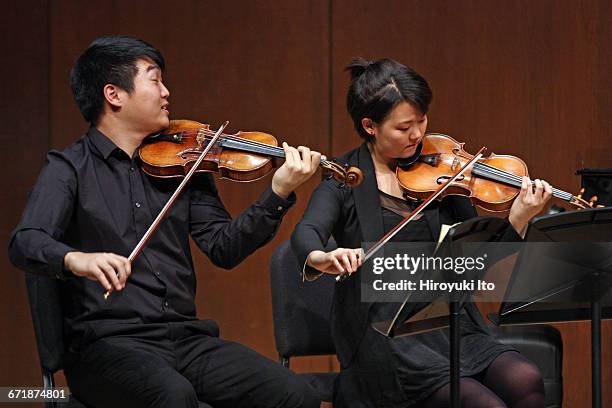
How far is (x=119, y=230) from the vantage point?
228 centimetres

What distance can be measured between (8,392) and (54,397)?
10.3 inches

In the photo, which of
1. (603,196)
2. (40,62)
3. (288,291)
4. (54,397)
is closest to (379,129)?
(288,291)

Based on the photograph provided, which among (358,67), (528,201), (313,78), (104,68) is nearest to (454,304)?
(528,201)

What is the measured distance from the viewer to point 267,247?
3.59 meters

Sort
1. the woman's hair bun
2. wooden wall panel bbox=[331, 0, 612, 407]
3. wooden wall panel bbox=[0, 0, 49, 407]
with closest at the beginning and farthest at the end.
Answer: the woman's hair bun
wooden wall panel bbox=[0, 0, 49, 407]
wooden wall panel bbox=[331, 0, 612, 407]

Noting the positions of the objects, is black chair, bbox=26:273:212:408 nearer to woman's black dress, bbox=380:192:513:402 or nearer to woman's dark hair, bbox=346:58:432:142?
woman's black dress, bbox=380:192:513:402

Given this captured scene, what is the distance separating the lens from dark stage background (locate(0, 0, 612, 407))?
3420 mm

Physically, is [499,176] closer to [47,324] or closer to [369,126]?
[369,126]

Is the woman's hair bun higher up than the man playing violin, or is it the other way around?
the woman's hair bun

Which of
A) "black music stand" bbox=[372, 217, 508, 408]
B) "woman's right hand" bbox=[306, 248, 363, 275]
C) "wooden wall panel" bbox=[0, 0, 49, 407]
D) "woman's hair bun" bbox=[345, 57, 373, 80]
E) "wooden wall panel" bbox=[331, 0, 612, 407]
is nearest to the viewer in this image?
"black music stand" bbox=[372, 217, 508, 408]

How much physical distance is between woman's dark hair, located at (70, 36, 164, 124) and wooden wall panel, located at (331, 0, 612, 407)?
126 cm

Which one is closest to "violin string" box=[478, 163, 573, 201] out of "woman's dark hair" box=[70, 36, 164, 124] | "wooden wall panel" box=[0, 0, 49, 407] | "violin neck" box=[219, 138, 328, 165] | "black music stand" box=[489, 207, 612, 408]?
"black music stand" box=[489, 207, 612, 408]

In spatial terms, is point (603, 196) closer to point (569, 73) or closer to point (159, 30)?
point (569, 73)

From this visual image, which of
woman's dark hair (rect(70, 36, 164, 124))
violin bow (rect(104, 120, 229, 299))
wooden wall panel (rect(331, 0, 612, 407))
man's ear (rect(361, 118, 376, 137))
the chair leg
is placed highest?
wooden wall panel (rect(331, 0, 612, 407))
